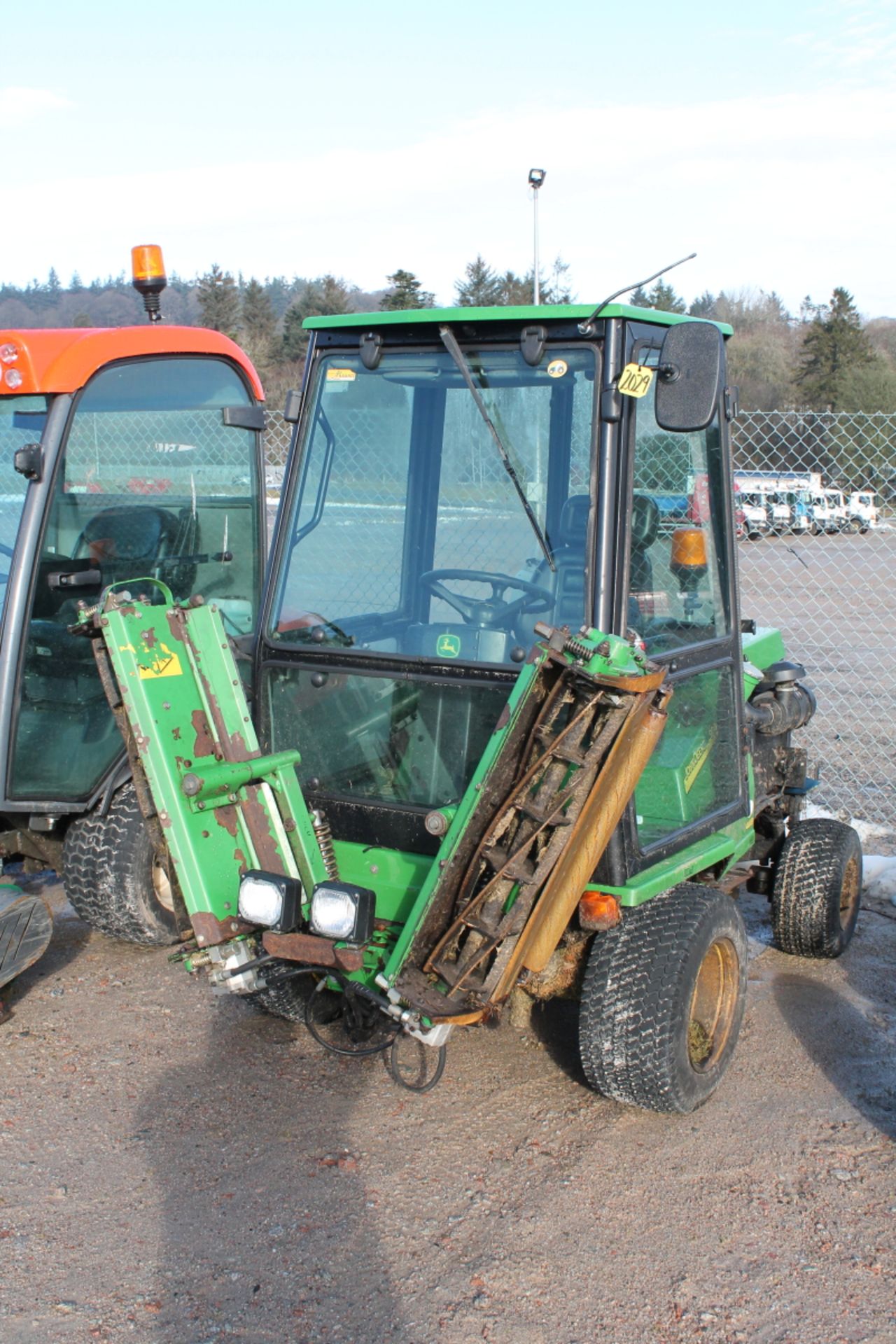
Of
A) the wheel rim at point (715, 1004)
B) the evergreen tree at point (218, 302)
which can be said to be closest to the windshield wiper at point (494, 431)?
the wheel rim at point (715, 1004)

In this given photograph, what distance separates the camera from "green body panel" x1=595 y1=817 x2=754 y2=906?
3.19 m

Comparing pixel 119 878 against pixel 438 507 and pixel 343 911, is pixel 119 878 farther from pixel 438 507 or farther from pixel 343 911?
pixel 438 507

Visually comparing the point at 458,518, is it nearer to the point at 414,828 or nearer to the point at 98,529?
the point at 414,828

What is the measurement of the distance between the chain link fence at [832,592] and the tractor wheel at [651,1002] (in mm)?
1179

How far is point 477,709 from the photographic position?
3332mm

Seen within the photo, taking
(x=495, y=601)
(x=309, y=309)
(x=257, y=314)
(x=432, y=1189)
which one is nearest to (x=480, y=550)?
(x=495, y=601)

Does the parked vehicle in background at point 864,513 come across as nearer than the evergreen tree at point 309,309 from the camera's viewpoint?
Yes

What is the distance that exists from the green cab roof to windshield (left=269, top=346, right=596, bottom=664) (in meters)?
0.10

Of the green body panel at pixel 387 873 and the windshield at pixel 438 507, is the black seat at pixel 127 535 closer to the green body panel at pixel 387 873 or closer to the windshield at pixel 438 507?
the windshield at pixel 438 507

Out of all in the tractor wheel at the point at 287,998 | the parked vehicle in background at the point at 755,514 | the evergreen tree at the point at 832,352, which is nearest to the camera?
the tractor wheel at the point at 287,998

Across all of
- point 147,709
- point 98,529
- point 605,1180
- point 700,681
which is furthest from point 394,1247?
point 98,529

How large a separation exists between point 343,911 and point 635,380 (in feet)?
5.04

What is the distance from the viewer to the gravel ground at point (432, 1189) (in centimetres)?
258

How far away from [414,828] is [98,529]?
1981 millimetres
